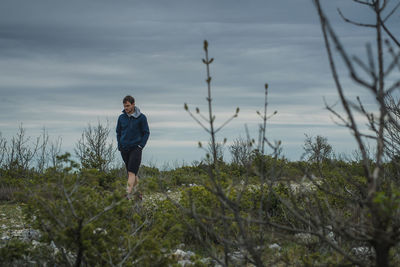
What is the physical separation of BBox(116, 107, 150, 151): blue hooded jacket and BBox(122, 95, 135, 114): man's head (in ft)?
0.34

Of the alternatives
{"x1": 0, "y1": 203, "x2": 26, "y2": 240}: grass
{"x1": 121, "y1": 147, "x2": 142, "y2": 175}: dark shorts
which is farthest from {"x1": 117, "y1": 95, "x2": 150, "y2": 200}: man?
{"x1": 0, "y1": 203, "x2": 26, "y2": 240}: grass

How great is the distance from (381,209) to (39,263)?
334 centimetres

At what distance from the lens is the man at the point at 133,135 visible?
9.30m

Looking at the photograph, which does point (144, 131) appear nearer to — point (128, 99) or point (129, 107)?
point (129, 107)

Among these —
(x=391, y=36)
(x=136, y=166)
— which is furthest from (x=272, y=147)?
(x=136, y=166)

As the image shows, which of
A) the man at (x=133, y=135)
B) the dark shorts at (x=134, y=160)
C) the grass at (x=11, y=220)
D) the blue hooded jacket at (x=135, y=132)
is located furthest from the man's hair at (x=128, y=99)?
the grass at (x=11, y=220)

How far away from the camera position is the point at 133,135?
9.44 m

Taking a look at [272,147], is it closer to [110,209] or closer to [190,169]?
[110,209]

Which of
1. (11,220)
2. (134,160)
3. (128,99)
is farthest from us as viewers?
(128,99)

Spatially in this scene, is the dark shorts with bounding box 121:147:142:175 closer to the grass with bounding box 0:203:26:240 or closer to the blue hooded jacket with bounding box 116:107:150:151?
the blue hooded jacket with bounding box 116:107:150:151

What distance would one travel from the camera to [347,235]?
265cm

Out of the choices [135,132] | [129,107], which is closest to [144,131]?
[135,132]

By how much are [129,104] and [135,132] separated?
2.10 ft

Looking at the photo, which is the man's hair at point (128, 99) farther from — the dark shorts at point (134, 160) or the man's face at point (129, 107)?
the dark shorts at point (134, 160)
